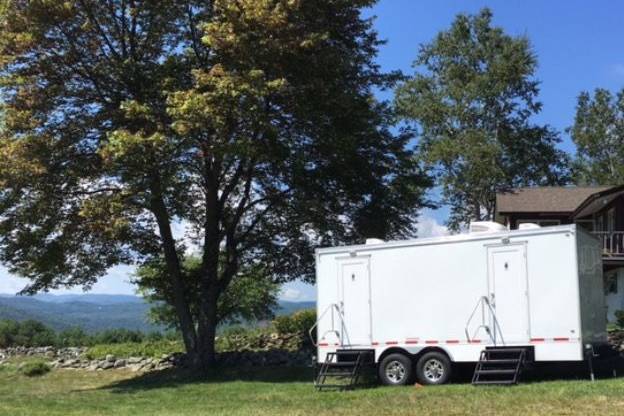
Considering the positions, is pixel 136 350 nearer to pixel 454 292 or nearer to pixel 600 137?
pixel 454 292

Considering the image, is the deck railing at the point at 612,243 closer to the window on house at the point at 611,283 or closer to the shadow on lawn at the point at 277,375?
the window on house at the point at 611,283

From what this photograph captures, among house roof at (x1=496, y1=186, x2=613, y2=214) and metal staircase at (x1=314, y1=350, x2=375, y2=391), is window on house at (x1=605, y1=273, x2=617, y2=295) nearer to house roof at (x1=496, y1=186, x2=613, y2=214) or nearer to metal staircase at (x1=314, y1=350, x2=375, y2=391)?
house roof at (x1=496, y1=186, x2=613, y2=214)

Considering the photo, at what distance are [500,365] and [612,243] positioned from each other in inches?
951

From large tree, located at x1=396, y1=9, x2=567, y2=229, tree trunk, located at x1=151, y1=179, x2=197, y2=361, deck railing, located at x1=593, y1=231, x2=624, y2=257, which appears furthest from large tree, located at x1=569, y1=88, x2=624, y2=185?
tree trunk, located at x1=151, y1=179, x2=197, y2=361

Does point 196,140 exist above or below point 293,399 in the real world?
above

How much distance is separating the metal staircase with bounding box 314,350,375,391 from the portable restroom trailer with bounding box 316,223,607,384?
0.23ft

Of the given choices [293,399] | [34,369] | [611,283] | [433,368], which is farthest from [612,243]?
[293,399]

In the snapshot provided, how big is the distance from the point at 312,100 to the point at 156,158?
4198mm

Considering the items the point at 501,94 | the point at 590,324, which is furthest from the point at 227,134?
the point at 501,94

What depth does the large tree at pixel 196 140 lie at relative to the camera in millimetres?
17781

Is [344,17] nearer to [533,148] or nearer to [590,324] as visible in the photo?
[590,324]

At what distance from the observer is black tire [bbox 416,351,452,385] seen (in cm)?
1465

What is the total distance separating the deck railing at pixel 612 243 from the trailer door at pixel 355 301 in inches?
882

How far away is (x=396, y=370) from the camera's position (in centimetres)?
1522
